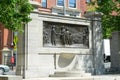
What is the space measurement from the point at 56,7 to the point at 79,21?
96.6 feet

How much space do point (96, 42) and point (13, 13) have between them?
8626 mm

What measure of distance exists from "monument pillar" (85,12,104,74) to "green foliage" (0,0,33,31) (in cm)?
758

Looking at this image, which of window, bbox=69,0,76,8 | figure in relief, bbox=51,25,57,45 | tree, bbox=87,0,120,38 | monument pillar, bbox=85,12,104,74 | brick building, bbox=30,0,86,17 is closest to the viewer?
figure in relief, bbox=51,25,57,45

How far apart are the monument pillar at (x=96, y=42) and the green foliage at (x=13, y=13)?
24.9ft

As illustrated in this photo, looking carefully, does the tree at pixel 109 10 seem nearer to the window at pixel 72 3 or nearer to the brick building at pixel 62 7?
the brick building at pixel 62 7

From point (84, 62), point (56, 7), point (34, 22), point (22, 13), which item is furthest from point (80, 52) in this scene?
point (56, 7)

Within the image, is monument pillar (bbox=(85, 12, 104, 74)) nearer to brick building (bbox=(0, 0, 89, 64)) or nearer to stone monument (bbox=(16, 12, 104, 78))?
stone monument (bbox=(16, 12, 104, 78))

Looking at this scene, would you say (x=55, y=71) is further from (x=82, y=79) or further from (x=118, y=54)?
(x=118, y=54)

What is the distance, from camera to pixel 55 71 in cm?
1795

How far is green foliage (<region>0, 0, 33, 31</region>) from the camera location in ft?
47.0

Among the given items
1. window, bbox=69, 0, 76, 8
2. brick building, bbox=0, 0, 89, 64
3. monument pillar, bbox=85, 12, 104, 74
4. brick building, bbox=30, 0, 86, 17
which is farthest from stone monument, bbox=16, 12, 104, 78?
window, bbox=69, 0, 76, 8

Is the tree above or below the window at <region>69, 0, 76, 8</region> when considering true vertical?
below

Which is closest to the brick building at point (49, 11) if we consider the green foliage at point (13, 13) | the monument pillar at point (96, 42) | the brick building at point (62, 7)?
the brick building at point (62, 7)

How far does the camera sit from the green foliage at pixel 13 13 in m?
14.3
